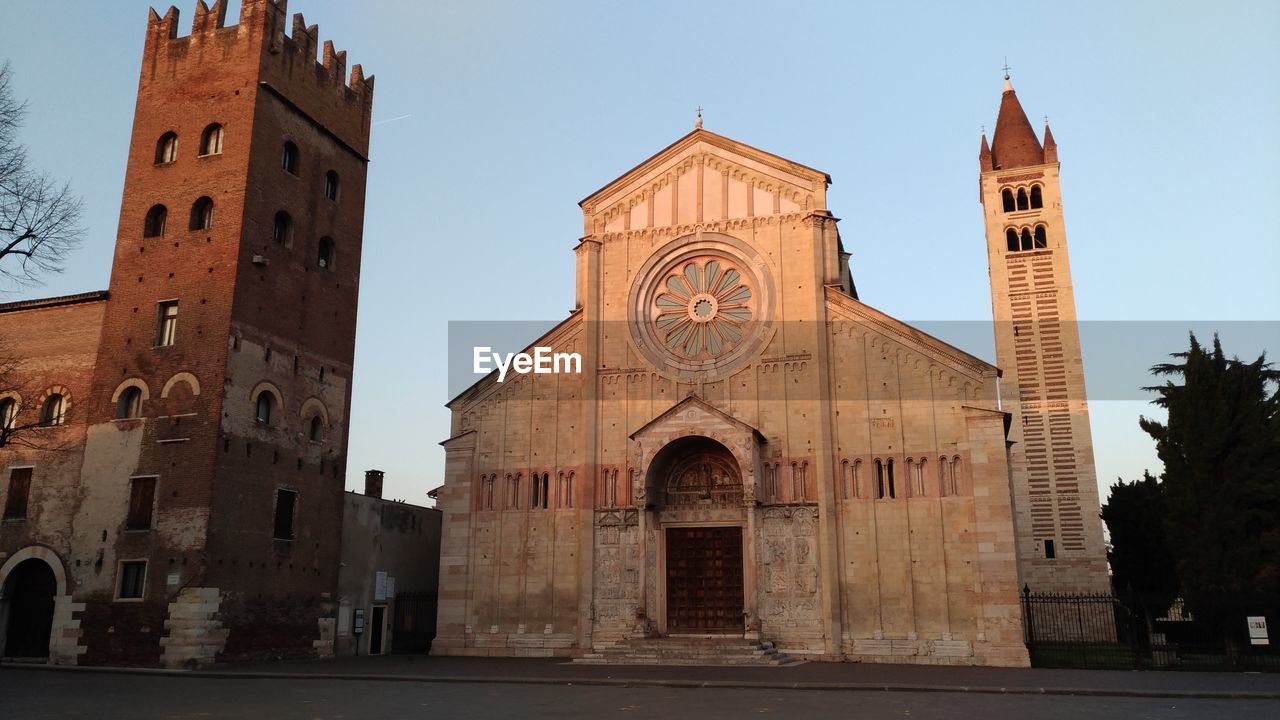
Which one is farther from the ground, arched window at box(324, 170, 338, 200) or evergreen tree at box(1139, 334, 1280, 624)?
arched window at box(324, 170, 338, 200)

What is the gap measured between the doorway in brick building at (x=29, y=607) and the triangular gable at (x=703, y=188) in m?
18.4

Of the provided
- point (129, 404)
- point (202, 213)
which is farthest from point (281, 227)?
point (129, 404)

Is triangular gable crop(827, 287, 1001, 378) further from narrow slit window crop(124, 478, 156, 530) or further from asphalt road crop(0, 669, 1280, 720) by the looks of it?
narrow slit window crop(124, 478, 156, 530)

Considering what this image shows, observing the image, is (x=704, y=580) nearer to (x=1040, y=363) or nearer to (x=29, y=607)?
(x=29, y=607)

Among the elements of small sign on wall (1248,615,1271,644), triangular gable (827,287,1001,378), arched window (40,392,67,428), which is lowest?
small sign on wall (1248,615,1271,644)

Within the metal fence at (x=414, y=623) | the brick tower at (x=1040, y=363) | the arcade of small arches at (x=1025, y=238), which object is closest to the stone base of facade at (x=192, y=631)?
the metal fence at (x=414, y=623)

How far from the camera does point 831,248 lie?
27.5m

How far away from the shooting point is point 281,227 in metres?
27.4

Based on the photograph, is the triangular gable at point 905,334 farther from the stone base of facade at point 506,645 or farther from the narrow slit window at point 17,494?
the narrow slit window at point 17,494

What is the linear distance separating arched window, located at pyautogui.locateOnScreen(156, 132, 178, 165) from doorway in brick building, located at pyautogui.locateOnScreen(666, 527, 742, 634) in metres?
18.8

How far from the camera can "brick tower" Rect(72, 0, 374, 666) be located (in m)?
23.2

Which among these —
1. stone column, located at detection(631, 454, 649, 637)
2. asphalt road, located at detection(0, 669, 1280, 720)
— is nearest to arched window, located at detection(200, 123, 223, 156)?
asphalt road, located at detection(0, 669, 1280, 720)

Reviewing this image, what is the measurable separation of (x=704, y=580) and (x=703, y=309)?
26.7ft

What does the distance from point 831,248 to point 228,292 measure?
1730cm
